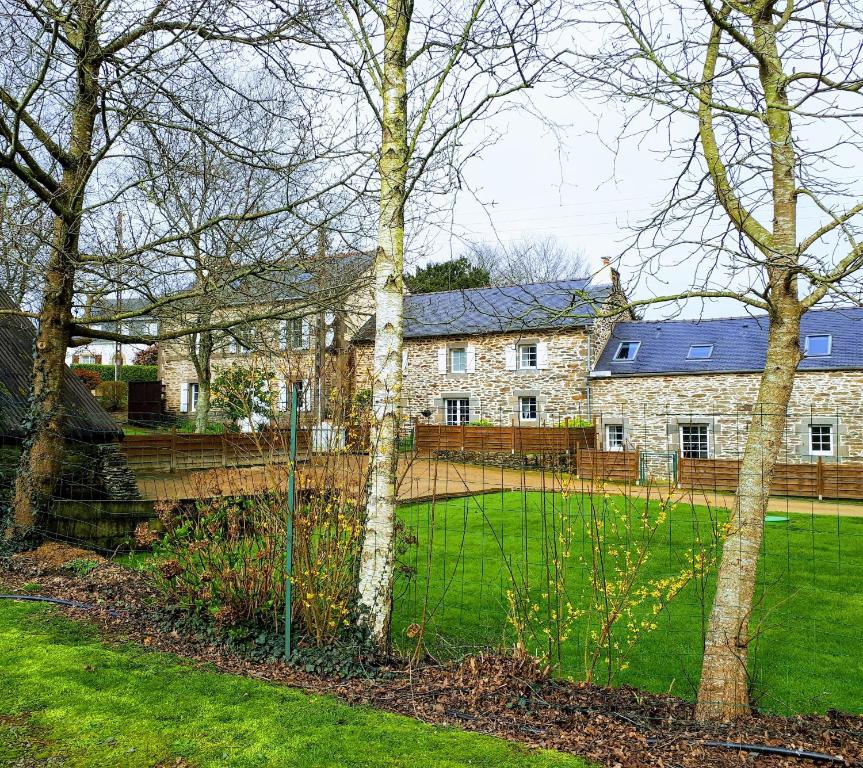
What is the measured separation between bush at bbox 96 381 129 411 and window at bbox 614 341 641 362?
67.9 feet

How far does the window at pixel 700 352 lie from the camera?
2397 cm

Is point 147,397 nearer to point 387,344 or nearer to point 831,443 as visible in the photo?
point 831,443

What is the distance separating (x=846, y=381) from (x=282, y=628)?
21.3 metres

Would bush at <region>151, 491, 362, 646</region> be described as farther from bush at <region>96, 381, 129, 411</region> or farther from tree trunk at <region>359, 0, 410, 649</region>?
bush at <region>96, 381, 129, 411</region>

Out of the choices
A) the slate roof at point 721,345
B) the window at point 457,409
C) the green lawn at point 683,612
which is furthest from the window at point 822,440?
the window at point 457,409

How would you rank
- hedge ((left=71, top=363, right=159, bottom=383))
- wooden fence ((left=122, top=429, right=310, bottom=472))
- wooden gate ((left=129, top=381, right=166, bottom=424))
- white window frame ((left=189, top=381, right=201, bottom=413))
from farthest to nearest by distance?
hedge ((left=71, top=363, right=159, bottom=383)) < white window frame ((left=189, top=381, right=201, bottom=413)) < wooden gate ((left=129, top=381, right=166, bottom=424)) < wooden fence ((left=122, top=429, right=310, bottom=472))

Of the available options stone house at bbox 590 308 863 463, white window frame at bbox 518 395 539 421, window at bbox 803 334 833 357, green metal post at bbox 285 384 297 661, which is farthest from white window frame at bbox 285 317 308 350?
window at bbox 803 334 833 357

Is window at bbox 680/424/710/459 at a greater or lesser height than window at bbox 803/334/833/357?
lesser

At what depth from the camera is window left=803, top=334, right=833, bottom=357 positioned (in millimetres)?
21938

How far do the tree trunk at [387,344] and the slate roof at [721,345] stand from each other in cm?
1982

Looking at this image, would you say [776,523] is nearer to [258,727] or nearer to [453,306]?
[258,727]

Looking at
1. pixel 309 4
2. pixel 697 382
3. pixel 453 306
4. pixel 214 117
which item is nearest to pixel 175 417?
pixel 453 306

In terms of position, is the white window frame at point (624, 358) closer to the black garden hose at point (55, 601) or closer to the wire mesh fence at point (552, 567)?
the wire mesh fence at point (552, 567)

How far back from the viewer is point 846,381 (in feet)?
68.4
